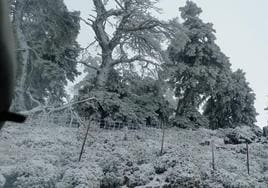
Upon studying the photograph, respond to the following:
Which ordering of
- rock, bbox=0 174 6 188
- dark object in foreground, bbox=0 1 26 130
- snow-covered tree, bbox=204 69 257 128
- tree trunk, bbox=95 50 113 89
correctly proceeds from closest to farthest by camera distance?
dark object in foreground, bbox=0 1 26 130, rock, bbox=0 174 6 188, tree trunk, bbox=95 50 113 89, snow-covered tree, bbox=204 69 257 128

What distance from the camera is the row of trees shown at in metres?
14.8

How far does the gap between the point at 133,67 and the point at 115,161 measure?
9.22 metres

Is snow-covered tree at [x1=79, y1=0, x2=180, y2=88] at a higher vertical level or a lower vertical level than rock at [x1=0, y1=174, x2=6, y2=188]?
higher

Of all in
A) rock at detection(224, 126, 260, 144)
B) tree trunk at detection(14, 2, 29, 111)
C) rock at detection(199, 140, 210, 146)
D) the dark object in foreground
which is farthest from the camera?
tree trunk at detection(14, 2, 29, 111)

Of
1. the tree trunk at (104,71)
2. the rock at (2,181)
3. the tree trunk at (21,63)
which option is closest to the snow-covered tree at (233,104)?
the tree trunk at (104,71)

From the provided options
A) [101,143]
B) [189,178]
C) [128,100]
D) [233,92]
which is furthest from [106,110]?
[233,92]

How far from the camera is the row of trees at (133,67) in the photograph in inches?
581

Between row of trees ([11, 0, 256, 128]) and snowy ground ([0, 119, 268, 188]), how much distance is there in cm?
286

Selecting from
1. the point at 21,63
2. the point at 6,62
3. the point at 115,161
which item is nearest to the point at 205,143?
the point at 115,161

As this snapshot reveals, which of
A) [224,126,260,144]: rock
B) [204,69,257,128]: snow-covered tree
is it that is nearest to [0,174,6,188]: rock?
[224,126,260,144]: rock

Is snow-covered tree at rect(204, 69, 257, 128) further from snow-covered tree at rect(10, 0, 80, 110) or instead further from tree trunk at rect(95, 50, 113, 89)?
snow-covered tree at rect(10, 0, 80, 110)

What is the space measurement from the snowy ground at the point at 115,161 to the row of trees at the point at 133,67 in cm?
286

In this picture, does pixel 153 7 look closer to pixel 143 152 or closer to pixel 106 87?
pixel 106 87

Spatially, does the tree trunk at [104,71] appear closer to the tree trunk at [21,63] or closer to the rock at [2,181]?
the tree trunk at [21,63]
